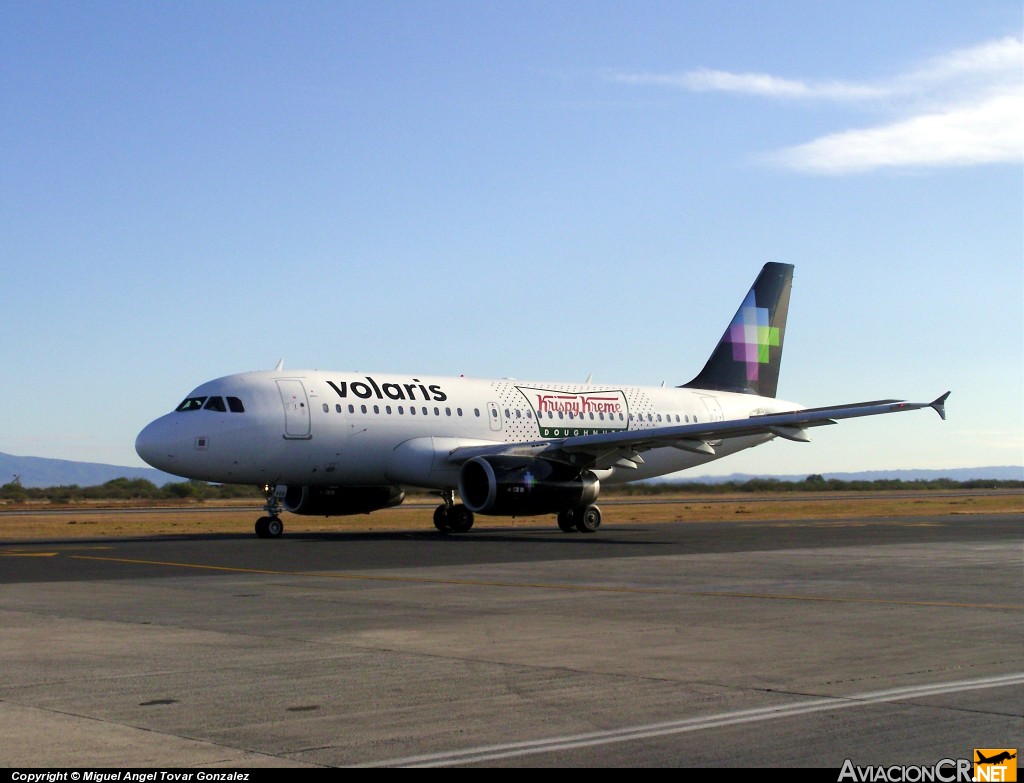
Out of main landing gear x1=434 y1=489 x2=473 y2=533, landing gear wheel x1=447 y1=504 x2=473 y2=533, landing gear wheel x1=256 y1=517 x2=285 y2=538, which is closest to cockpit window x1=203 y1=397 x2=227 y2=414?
landing gear wheel x1=256 y1=517 x2=285 y2=538

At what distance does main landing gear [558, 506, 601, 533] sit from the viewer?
32.7 metres

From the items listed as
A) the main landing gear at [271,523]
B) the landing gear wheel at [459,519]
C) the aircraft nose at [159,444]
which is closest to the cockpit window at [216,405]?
the aircraft nose at [159,444]

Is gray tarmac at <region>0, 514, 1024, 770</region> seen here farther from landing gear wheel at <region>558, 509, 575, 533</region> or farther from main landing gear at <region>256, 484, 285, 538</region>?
landing gear wheel at <region>558, 509, 575, 533</region>

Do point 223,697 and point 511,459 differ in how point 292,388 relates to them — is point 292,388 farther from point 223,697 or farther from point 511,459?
point 223,697

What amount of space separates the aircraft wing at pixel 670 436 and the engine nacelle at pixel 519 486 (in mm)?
819

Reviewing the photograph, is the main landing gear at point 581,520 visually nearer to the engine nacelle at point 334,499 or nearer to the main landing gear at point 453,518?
the main landing gear at point 453,518

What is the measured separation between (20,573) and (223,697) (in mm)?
12116

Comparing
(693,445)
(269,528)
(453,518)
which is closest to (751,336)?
(693,445)

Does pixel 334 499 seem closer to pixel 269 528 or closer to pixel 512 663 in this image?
pixel 269 528

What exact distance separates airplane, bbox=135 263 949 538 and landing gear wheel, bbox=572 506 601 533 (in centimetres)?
4

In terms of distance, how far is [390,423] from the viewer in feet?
Answer: 105

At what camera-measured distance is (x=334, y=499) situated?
33.2 meters

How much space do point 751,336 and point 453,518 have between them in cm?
1499

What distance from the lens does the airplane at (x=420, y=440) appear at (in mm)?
29562
